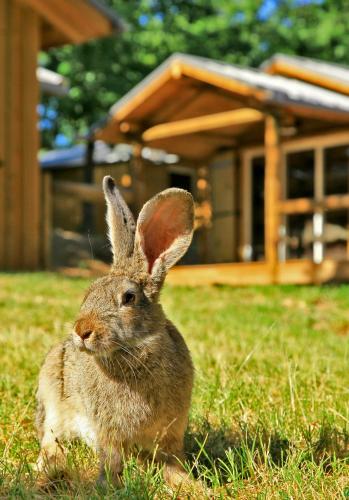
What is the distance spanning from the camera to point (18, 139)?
Result: 13086mm

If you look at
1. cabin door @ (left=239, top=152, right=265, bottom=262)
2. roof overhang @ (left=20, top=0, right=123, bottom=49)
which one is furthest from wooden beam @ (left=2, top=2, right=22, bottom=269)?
cabin door @ (left=239, top=152, right=265, bottom=262)

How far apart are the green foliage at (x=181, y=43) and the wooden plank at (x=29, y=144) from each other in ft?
40.0

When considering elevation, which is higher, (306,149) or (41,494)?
(306,149)

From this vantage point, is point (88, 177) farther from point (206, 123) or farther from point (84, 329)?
point (84, 329)

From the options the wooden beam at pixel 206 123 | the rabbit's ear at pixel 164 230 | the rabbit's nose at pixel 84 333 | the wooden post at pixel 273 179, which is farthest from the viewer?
the wooden beam at pixel 206 123

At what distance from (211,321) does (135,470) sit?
14.3 feet

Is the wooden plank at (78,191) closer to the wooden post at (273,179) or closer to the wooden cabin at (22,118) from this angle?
the wooden cabin at (22,118)

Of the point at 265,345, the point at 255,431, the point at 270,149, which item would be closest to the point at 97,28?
the point at 270,149

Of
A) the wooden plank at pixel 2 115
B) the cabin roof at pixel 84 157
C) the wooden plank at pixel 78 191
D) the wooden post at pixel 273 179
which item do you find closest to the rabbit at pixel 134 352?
the wooden post at pixel 273 179

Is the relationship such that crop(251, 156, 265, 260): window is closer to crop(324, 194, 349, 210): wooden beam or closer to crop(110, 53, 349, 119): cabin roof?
crop(110, 53, 349, 119): cabin roof

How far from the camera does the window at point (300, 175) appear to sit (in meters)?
15.8

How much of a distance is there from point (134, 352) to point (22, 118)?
37.1 feet

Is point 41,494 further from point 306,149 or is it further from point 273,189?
point 306,149

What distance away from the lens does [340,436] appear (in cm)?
316
